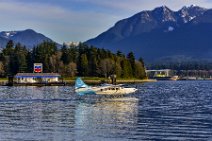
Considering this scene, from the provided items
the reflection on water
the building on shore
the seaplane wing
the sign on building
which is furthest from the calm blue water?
the sign on building

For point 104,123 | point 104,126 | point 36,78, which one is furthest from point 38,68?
point 104,126

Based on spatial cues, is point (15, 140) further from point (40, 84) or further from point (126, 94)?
point (40, 84)

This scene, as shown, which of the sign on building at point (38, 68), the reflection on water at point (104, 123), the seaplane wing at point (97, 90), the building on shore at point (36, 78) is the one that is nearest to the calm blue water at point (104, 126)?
the reflection on water at point (104, 123)

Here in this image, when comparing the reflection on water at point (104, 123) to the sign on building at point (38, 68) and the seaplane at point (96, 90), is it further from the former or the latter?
the sign on building at point (38, 68)

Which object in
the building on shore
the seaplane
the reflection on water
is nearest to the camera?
the reflection on water

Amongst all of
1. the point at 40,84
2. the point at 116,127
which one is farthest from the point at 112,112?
the point at 40,84

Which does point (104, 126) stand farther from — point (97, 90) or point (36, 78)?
point (36, 78)

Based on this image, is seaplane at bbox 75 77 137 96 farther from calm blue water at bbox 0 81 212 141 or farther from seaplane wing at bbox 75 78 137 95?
calm blue water at bbox 0 81 212 141

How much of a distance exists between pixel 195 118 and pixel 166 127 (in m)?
7.72

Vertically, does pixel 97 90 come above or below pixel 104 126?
above

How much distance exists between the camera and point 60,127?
39.1 m

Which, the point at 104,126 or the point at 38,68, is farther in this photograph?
the point at 38,68

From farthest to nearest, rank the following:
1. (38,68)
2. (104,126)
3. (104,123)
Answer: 1. (38,68)
2. (104,123)
3. (104,126)

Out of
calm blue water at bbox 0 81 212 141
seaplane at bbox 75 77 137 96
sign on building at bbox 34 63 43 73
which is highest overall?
sign on building at bbox 34 63 43 73
